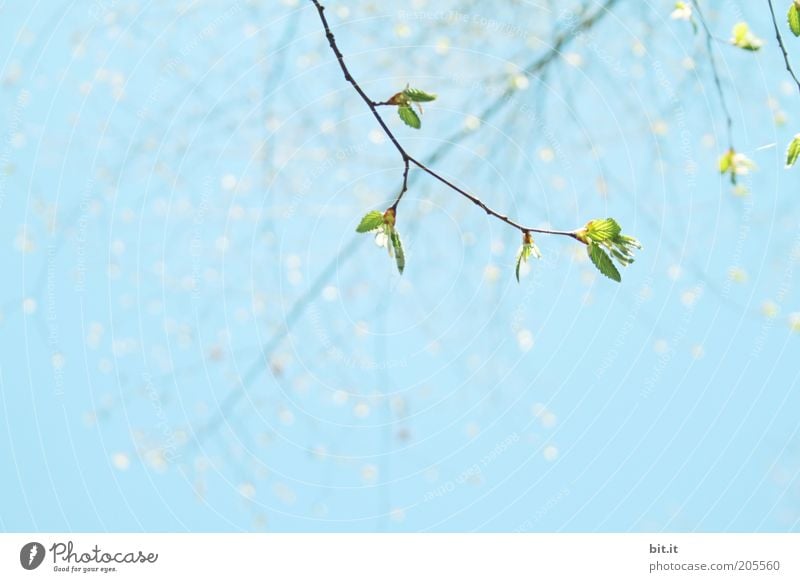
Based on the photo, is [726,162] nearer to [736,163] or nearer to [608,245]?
[736,163]

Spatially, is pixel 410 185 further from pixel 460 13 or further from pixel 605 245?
pixel 605 245

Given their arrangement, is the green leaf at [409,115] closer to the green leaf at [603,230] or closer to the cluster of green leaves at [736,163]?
the green leaf at [603,230]

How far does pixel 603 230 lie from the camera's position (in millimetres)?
623

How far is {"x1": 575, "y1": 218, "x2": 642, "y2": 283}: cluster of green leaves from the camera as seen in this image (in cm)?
61

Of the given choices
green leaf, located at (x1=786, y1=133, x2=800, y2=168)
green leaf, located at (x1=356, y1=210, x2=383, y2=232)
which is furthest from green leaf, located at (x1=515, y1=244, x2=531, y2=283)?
green leaf, located at (x1=786, y1=133, x2=800, y2=168)

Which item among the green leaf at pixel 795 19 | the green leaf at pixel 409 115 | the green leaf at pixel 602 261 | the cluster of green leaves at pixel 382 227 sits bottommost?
the green leaf at pixel 602 261

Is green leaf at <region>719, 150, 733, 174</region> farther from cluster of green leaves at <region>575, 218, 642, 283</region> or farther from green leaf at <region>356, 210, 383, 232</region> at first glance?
green leaf at <region>356, 210, 383, 232</region>

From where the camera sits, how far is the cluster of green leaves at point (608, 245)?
612 millimetres

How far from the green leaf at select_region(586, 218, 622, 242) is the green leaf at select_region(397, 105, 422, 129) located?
6.3 inches
